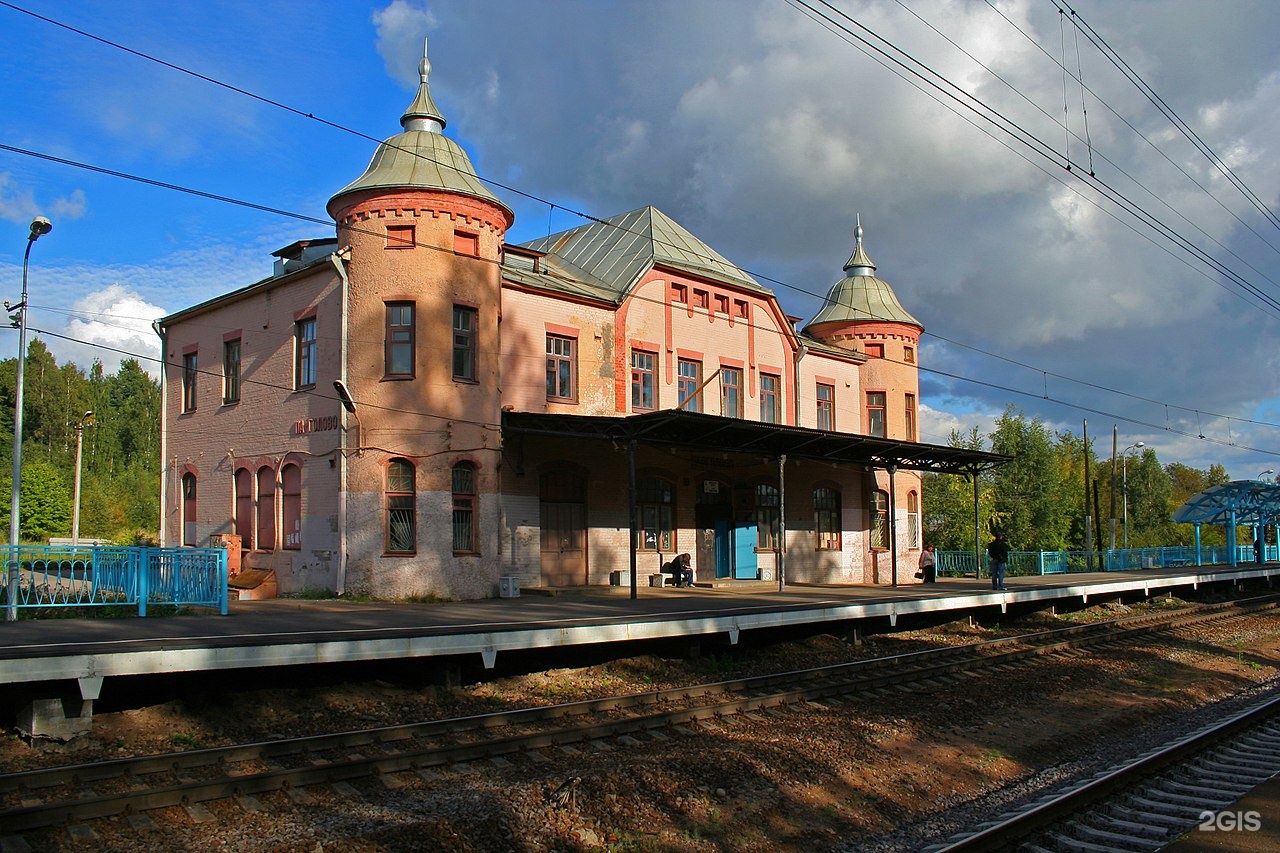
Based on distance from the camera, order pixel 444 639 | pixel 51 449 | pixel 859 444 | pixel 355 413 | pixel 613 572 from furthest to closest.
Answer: pixel 51 449 → pixel 859 444 → pixel 613 572 → pixel 355 413 → pixel 444 639

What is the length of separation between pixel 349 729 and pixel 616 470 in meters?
15.0

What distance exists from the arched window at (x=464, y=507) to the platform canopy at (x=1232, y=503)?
104ft

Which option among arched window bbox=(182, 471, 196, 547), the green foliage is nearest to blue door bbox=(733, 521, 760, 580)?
arched window bbox=(182, 471, 196, 547)

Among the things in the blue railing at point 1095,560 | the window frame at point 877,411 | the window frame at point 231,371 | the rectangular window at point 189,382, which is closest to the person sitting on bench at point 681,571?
the window frame at point 877,411

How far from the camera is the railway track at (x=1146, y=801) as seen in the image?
25.6ft

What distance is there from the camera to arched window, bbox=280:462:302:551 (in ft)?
73.5

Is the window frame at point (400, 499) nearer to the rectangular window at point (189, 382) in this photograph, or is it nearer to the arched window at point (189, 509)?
the arched window at point (189, 509)

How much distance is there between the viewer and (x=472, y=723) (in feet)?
34.8

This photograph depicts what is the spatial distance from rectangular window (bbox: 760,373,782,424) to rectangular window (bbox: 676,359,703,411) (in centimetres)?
283

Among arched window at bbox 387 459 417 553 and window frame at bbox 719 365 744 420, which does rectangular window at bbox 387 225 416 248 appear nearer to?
arched window at bbox 387 459 417 553

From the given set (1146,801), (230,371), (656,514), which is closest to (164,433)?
(230,371)

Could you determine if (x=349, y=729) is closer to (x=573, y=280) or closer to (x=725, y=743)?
(x=725, y=743)

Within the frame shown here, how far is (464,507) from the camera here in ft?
71.7

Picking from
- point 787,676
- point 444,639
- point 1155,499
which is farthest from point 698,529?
point 1155,499
